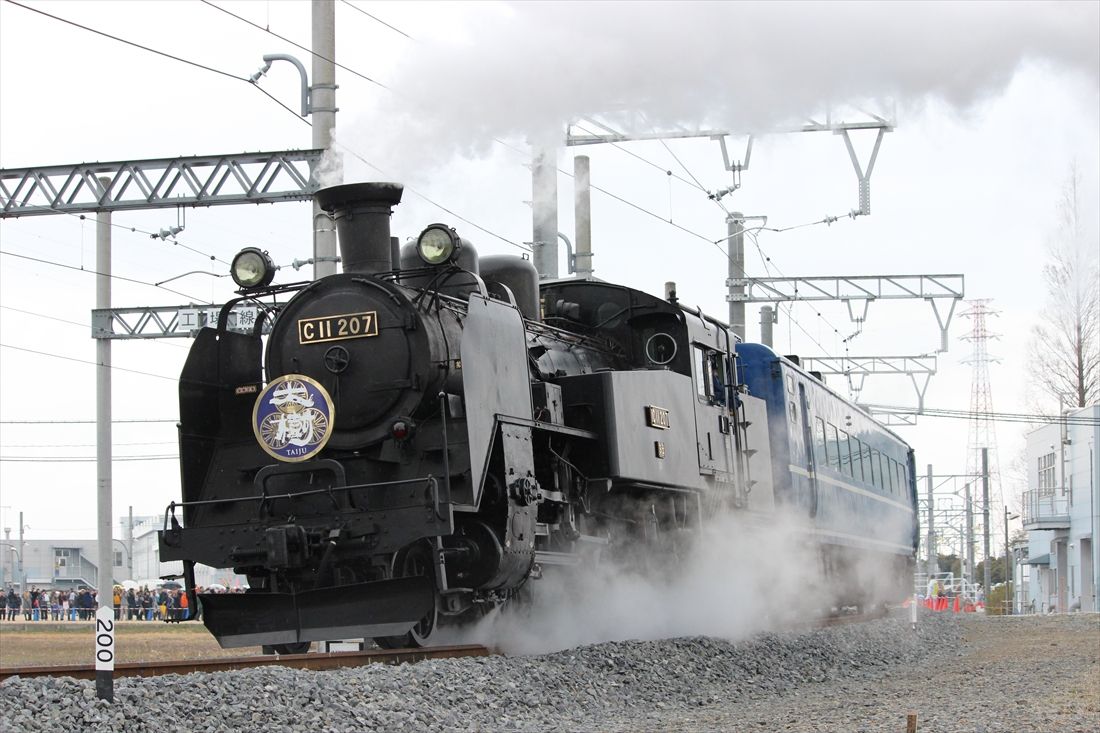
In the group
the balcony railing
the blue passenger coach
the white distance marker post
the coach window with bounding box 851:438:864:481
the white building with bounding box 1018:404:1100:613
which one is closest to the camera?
the white distance marker post

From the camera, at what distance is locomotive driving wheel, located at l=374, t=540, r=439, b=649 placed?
35.4 feet

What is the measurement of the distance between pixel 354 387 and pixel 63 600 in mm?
33480

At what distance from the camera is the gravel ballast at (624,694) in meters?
7.11

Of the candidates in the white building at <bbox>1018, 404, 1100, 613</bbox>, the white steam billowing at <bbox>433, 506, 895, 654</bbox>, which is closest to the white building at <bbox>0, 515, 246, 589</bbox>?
the white building at <bbox>1018, 404, 1100, 613</bbox>

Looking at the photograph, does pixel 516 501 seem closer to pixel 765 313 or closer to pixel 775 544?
pixel 775 544

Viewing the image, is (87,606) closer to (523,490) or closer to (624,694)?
(523,490)

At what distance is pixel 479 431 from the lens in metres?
10.2

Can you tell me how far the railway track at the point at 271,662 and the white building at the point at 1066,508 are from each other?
38.2 metres

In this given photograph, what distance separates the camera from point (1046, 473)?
55.1m

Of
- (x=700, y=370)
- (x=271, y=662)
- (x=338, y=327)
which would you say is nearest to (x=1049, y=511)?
(x=700, y=370)

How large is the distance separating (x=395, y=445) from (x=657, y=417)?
3162mm

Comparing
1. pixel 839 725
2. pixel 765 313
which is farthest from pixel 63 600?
pixel 839 725

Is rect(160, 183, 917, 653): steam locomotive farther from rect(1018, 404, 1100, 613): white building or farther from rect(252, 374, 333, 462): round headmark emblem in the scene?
rect(1018, 404, 1100, 613): white building

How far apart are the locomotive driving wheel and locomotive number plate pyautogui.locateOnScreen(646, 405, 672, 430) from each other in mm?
2734
